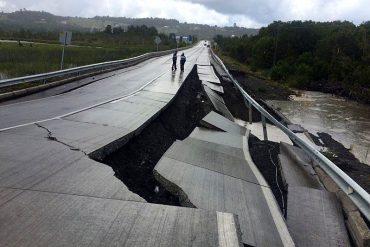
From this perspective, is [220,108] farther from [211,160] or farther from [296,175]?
[211,160]

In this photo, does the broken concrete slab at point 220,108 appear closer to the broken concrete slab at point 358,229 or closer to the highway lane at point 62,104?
the highway lane at point 62,104

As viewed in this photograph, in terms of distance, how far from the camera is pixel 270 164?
1045 centimetres

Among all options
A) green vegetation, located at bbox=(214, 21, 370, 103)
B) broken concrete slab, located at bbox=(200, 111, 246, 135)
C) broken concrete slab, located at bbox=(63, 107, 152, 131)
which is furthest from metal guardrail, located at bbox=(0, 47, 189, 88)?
green vegetation, located at bbox=(214, 21, 370, 103)

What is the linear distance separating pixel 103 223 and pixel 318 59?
51.7 metres

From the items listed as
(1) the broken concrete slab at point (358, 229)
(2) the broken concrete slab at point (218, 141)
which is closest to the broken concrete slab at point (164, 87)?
(2) the broken concrete slab at point (218, 141)

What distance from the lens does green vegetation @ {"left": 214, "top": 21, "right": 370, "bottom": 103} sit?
43.7m

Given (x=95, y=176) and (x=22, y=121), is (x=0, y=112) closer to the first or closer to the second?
(x=22, y=121)

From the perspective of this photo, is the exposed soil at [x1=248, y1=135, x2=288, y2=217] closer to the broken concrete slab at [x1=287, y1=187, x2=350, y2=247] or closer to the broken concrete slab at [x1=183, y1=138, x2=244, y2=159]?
the broken concrete slab at [x1=287, y1=187, x2=350, y2=247]

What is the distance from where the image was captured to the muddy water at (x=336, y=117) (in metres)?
20.4

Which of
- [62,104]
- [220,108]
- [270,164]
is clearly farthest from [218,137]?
[220,108]

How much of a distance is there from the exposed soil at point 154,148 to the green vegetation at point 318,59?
23.7 metres

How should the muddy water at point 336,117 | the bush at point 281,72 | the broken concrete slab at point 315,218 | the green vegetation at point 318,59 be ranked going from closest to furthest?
1. the broken concrete slab at point 315,218
2. the muddy water at point 336,117
3. the green vegetation at point 318,59
4. the bush at point 281,72

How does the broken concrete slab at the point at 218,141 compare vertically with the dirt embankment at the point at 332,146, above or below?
above

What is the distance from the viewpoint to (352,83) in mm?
43281
